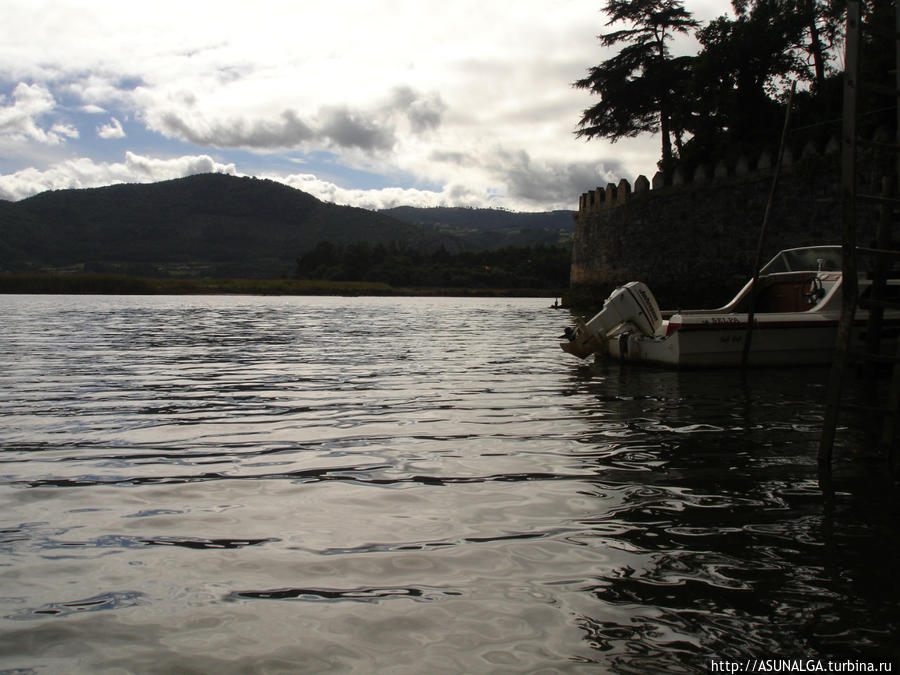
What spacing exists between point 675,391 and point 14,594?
8.43 metres

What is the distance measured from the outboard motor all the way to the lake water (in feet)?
15.2

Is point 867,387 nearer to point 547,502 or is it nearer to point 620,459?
point 620,459

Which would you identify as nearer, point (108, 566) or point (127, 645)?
point (127, 645)

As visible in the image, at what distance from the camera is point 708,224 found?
28.6 metres

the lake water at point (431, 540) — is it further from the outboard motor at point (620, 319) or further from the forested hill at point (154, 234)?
the forested hill at point (154, 234)

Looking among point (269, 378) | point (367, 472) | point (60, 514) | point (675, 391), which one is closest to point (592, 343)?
point (675, 391)

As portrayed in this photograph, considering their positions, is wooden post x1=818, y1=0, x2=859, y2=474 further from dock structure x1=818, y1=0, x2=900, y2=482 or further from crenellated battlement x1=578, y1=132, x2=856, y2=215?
crenellated battlement x1=578, y1=132, x2=856, y2=215

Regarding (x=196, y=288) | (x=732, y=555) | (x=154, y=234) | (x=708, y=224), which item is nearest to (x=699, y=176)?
(x=708, y=224)

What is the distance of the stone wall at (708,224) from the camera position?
24250 mm

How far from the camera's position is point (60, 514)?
13.8ft

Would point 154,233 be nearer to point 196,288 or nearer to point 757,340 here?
point 196,288

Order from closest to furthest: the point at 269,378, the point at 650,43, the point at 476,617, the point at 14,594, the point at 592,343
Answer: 1. the point at 476,617
2. the point at 14,594
3. the point at 269,378
4. the point at 592,343
5. the point at 650,43

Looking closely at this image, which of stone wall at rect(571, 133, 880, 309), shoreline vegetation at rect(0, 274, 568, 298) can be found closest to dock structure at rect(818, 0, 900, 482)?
stone wall at rect(571, 133, 880, 309)

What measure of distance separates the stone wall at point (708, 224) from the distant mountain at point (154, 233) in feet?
401
